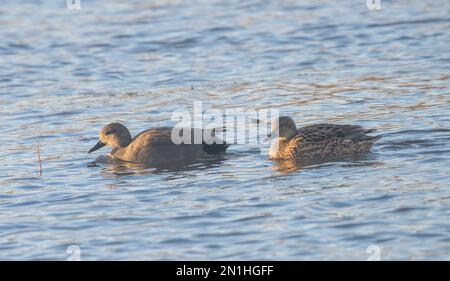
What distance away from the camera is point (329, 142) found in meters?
11.4

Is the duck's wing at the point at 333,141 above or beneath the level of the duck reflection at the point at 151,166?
above

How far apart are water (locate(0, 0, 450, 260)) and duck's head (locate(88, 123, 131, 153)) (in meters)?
0.23

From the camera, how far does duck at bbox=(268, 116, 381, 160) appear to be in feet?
37.4

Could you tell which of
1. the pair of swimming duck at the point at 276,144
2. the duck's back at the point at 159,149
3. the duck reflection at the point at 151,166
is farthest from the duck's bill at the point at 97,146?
the duck's back at the point at 159,149

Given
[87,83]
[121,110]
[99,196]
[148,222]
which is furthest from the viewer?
[87,83]

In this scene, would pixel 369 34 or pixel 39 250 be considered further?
pixel 369 34

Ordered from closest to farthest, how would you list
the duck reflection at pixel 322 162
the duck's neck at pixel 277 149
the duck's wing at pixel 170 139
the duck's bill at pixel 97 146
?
the duck reflection at pixel 322 162, the duck's neck at pixel 277 149, the duck's wing at pixel 170 139, the duck's bill at pixel 97 146

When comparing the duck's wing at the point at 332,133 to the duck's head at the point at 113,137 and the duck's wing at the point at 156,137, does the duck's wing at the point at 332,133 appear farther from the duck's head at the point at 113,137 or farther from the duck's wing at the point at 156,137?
the duck's head at the point at 113,137

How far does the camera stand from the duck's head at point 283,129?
38.8 ft

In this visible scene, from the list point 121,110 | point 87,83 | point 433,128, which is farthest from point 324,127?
point 87,83
